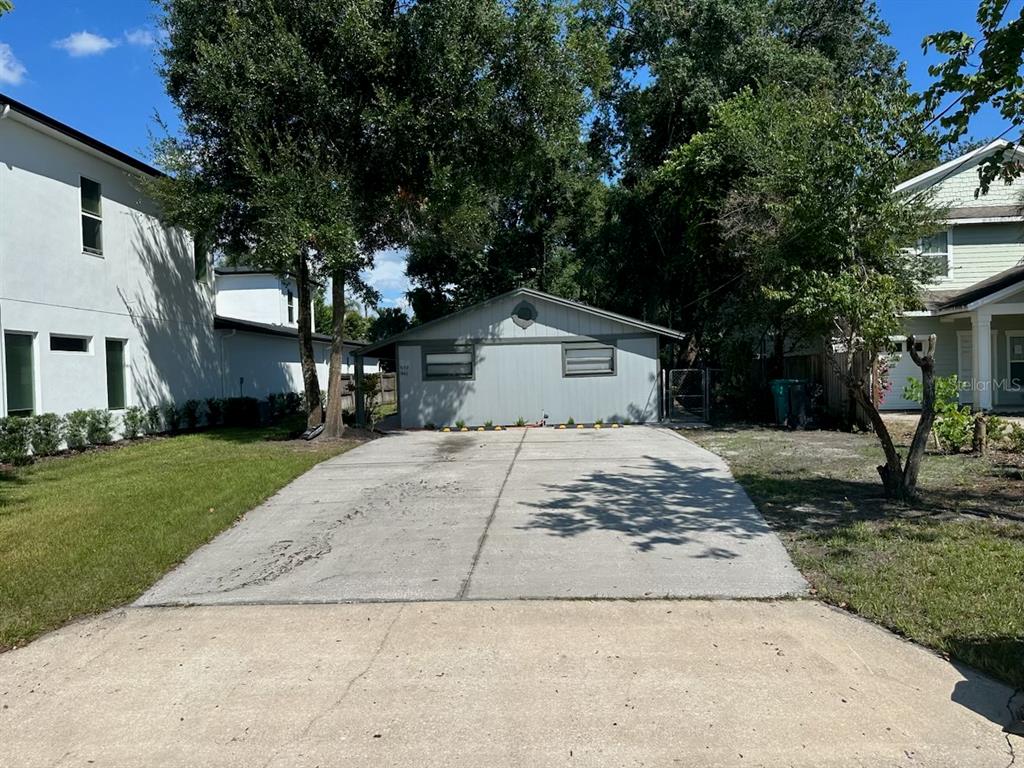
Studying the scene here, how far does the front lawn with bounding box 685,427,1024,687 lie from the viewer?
465 centimetres

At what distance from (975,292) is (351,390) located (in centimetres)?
1880

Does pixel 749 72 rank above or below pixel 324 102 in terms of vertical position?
above

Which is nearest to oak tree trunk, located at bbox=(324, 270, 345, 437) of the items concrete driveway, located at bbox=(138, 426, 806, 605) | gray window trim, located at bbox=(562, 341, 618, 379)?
concrete driveway, located at bbox=(138, 426, 806, 605)

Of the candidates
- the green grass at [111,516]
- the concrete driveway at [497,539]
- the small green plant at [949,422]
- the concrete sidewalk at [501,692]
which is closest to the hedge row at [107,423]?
the green grass at [111,516]

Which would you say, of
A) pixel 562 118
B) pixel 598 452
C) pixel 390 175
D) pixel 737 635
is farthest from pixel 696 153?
pixel 737 635

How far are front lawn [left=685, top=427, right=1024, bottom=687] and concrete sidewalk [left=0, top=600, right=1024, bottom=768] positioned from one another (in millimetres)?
333

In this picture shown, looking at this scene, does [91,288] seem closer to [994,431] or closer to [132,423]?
[132,423]

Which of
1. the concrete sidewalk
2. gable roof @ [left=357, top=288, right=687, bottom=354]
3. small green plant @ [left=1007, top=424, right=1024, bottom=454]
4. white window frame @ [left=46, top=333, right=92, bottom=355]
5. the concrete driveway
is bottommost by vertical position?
the concrete sidewalk

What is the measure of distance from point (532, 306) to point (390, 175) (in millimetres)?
5565

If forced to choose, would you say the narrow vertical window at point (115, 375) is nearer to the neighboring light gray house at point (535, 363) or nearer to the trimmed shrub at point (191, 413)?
the trimmed shrub at point (191, 413)

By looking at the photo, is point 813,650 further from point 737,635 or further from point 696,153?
point 696,153

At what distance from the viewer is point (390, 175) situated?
1502 centimetres

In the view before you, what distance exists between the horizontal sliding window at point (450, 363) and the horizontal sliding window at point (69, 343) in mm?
7956

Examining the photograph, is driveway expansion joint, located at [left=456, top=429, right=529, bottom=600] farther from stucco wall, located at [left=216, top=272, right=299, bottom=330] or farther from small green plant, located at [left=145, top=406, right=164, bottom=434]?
stucco wall, located at [left=216, top=272, right=299, bottom=330]
